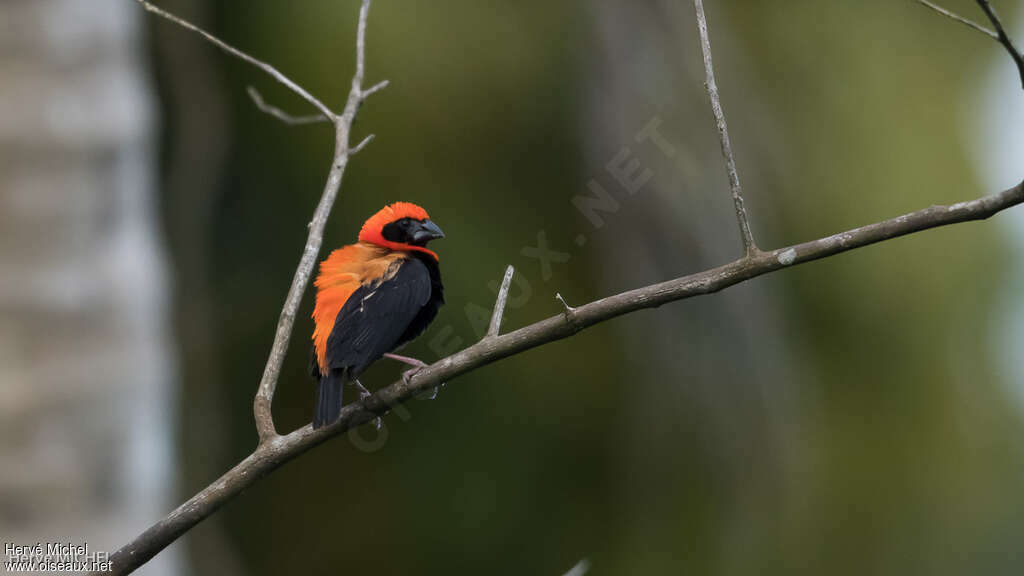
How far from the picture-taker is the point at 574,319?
5.30 feet

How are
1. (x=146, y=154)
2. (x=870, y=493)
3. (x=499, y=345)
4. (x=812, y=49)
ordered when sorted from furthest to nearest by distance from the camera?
1. (x=812, y=49)
2. (x=870, y=493)
3. (x=146, y=154)
4. (x=499, y=345)

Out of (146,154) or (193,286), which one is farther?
(193,286)

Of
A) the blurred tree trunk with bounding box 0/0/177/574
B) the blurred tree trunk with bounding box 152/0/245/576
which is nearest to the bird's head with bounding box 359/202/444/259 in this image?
the blurred tree trunk with bounding box 0/0/177/574

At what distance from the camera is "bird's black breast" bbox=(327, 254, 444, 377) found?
2.18 m

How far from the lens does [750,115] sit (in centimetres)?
553

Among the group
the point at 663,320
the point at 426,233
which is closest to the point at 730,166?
the point at 426,233

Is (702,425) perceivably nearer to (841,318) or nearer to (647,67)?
(841,318)

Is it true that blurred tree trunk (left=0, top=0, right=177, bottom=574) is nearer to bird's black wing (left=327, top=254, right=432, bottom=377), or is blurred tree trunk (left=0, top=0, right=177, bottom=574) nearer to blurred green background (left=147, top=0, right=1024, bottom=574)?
blurred green background (left=147, top=0, right=1024, bottom=574)

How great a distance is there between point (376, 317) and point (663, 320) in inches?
138

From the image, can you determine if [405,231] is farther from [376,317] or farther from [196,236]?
[196,236]

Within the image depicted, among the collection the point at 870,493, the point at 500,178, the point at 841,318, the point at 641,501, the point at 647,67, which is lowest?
the point at 870,493

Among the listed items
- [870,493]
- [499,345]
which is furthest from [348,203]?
[499,345]

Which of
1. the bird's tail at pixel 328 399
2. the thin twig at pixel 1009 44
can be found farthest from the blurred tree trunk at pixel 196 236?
the thin twig at pixel 1009 44

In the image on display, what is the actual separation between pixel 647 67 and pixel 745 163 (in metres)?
0.81
